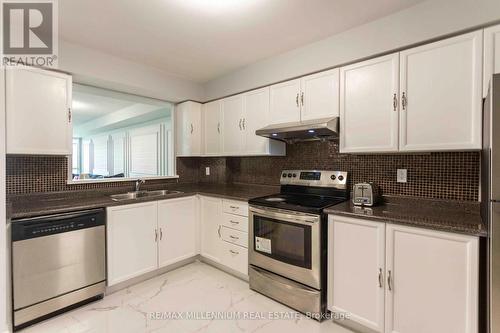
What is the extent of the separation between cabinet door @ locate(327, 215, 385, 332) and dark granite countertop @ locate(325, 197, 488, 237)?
68 mm

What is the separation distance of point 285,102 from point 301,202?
1.05m

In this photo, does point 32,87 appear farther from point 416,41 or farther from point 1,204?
point 416,41

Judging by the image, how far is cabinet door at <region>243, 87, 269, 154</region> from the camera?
2.79 metres

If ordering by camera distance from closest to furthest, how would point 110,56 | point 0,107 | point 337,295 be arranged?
point 0,107 → point 337,295 → point 110,56

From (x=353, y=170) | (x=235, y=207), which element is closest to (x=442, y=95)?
(x=353, y=170)

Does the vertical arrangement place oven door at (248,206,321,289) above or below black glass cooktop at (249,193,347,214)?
below

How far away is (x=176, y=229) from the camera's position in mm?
2844

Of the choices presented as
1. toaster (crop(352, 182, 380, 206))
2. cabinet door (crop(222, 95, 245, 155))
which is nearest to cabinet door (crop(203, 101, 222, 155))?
cabinet door (crop(222, 95, 245, 155))

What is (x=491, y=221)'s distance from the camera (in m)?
1.23

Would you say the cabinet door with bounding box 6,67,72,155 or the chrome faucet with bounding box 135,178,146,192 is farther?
the chrome faucet with bounding box 135,178,146,192

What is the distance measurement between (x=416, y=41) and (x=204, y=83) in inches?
101

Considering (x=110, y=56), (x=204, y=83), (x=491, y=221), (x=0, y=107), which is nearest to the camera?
(x=491, y=221)

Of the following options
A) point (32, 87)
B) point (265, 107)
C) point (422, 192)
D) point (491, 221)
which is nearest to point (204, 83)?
point (265, 107)

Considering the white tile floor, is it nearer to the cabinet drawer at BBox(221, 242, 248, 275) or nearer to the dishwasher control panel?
the cabinet drawer at BBox(221, 242, 248, 275)
